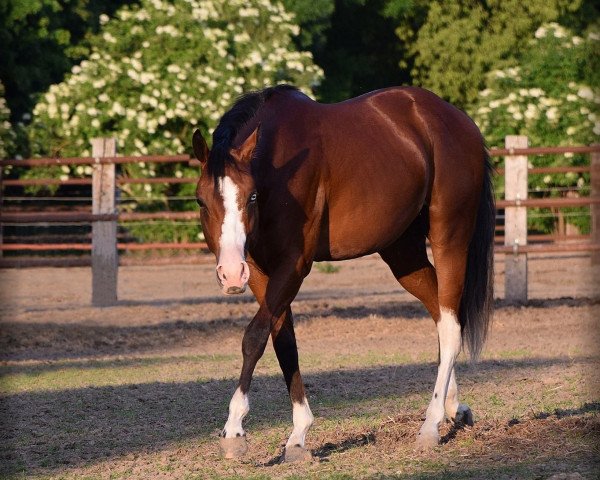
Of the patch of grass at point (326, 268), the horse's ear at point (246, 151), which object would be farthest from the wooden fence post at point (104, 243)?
the horse's ear at point (246, 151)

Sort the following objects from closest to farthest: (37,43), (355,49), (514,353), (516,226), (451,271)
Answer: (451,271)
(514,353)
(516,226)
(37,43)
(355,49)

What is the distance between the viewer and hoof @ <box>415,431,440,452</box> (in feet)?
19.4

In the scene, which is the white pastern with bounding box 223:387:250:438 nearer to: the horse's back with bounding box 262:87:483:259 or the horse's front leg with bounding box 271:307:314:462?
the horse's front leg with bounding box 271:307:314:462

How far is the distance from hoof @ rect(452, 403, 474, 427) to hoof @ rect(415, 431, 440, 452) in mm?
475

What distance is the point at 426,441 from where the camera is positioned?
5.97 meters

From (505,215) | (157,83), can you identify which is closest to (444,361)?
(505,215)

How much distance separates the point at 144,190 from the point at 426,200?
14.3 m

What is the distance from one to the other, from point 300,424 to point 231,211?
3.81ft

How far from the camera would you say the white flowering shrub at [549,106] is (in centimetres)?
1988

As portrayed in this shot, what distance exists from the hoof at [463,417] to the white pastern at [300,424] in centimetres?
105

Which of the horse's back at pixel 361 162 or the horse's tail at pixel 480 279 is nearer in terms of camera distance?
the horse's back at pixel 361 162

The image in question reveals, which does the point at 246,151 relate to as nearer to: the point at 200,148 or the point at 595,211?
the point at 200,148

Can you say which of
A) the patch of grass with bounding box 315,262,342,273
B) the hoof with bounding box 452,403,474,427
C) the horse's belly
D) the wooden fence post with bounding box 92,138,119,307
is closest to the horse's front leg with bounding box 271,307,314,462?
the horse's belly

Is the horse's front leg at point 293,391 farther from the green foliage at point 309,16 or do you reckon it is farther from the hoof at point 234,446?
the green foliage at point 309,16
